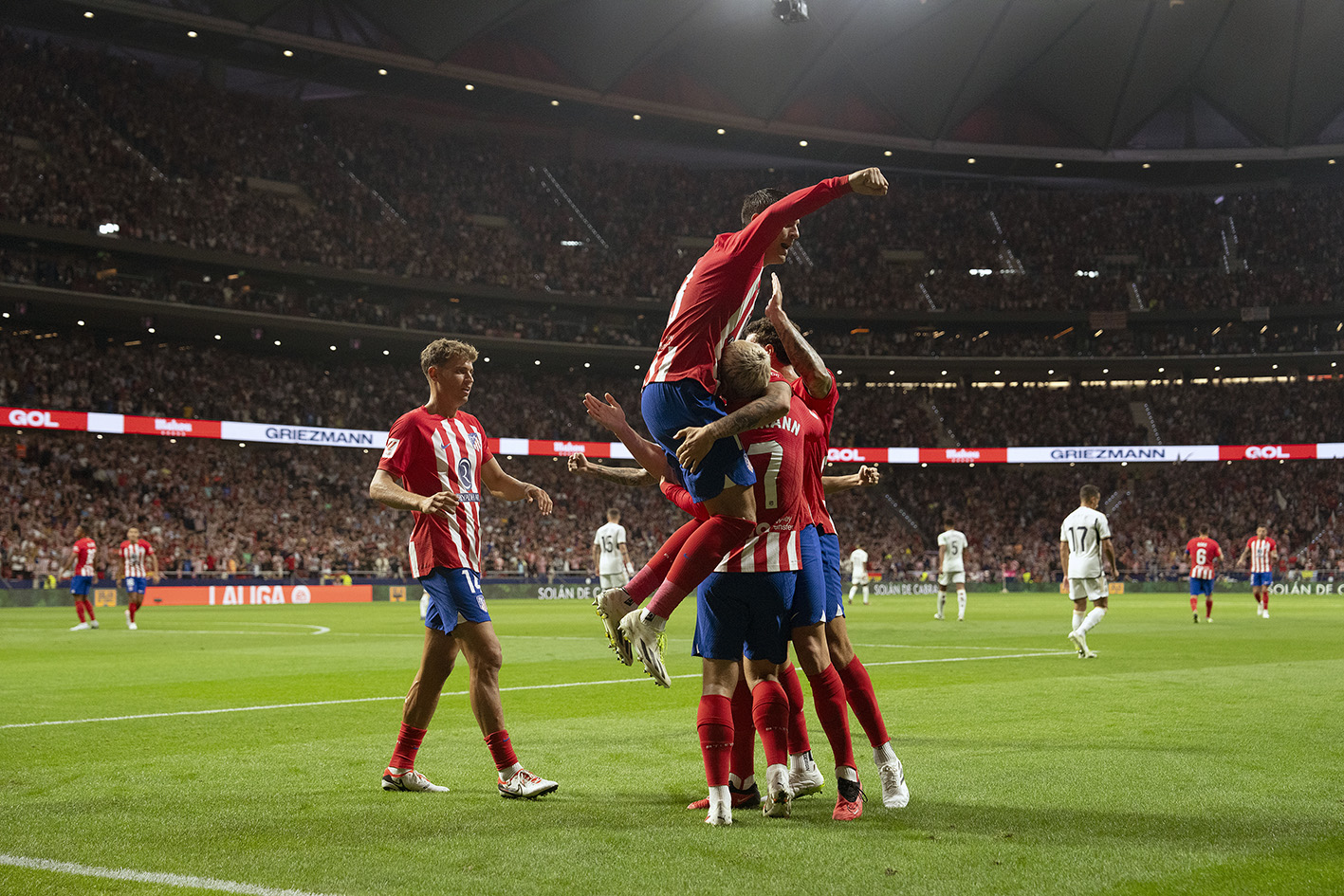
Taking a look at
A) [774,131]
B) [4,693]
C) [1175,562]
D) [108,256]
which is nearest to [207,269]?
[108,256]

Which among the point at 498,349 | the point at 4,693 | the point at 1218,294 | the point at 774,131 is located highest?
the point at 774,131

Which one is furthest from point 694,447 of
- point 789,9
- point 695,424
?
point 789,9

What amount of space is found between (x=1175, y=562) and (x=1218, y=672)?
42982mm

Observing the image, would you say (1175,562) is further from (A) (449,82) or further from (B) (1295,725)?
(B) (1295,725)

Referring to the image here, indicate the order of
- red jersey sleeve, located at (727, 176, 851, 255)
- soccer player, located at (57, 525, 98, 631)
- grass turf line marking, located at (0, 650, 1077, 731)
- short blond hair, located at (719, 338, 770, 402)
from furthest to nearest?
soccer player, located at (57, 525, 98, 631), grass turf line marking, located at (0, 650, 1077, 731), short blond hair, located at (719, 338, 770, 402), red jersey sleeve, located at (727, 176, 851, 255)

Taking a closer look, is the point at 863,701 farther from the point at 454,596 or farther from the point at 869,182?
the point at 869,182

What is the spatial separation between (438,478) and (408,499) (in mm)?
442

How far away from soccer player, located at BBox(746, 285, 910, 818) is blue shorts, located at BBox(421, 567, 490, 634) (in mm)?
1896

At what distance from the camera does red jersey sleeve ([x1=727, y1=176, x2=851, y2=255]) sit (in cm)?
564

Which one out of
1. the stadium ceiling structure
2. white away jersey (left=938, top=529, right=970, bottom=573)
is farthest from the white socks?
the stadium ceiling structure

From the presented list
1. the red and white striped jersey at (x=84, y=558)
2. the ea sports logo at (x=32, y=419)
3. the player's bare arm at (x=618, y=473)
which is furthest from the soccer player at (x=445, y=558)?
the ea sports logo at (x=32, y=419)

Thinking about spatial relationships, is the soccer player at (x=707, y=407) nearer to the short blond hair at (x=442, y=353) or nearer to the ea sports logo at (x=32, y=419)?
the short blond hair at (x=442, y=353)

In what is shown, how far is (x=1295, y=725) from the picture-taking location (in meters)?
8.95

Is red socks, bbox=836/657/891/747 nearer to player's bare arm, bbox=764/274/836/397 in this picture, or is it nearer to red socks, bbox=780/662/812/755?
red socks, bbox=780/662/812/755
